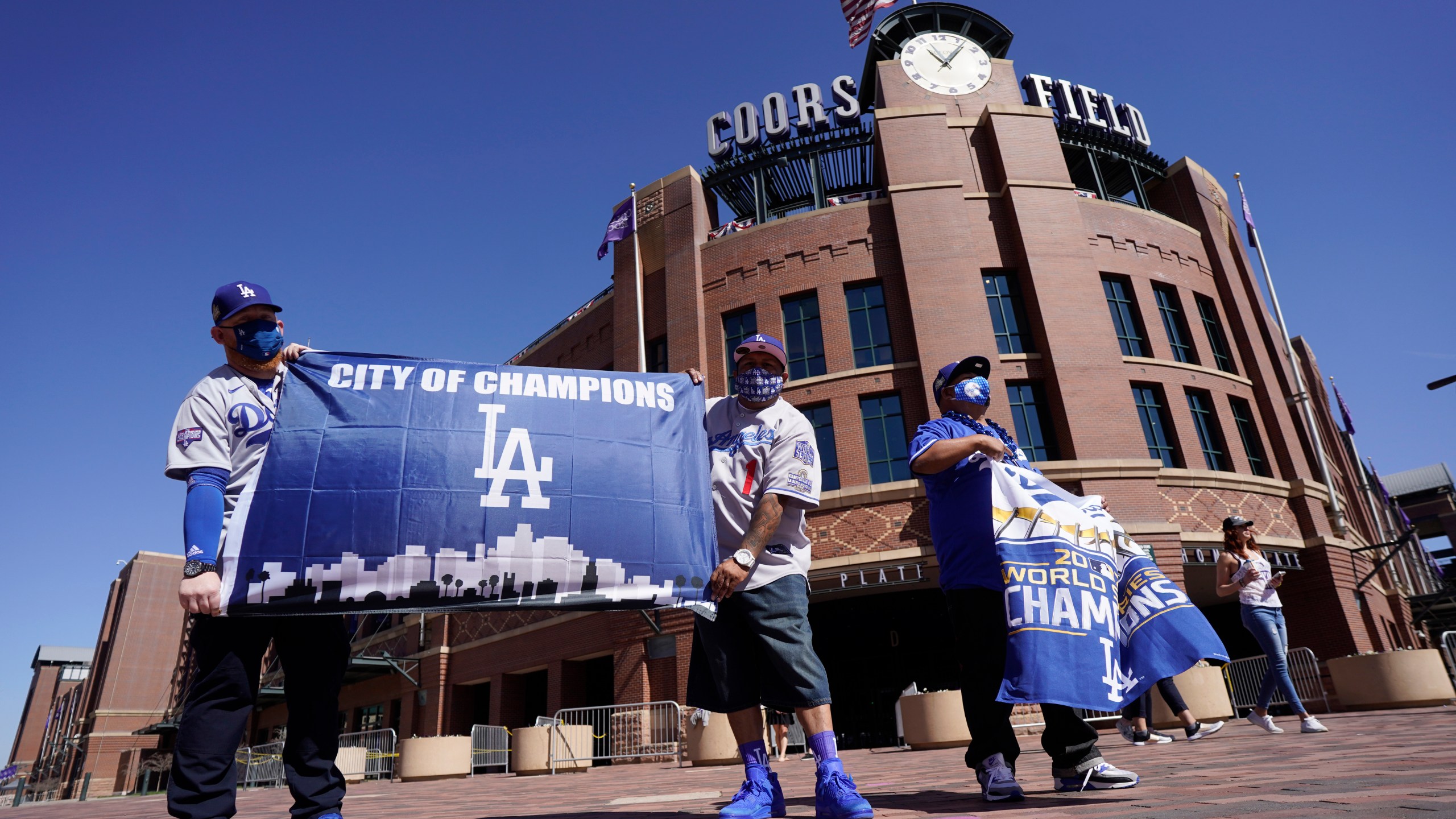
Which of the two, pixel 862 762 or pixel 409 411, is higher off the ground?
pixel 409 411

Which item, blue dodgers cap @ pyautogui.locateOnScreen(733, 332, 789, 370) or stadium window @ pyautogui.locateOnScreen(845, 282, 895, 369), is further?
stadium window @ pyautogui.locateOnScreen(845, 282, 895, 369)

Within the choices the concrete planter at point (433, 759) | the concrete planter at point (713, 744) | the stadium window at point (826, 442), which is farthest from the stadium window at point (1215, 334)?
the concrete planter at point (433, 759)

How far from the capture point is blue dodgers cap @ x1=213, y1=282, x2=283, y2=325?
347 centimetres

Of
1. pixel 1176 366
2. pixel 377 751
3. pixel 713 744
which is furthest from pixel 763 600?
pixel 377 751

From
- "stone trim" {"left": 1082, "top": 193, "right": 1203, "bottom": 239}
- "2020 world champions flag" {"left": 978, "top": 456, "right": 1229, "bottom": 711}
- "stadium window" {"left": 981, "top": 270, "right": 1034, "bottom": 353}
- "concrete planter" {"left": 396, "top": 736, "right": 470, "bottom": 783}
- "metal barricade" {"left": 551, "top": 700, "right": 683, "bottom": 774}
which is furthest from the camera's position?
"stone trim" {"left": 1082, "top": 193, "right": 1203, "bottom": 239}

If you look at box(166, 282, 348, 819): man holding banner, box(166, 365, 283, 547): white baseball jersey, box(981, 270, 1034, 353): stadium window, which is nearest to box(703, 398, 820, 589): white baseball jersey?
box(166, 282, 348, 819): man holding banner

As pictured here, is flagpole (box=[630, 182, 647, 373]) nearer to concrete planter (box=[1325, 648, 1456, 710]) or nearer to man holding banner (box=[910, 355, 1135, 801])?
concrete planter (box=[1325, 648, 1456, 710])

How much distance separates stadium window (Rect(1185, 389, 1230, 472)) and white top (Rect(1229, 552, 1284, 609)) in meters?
13.8

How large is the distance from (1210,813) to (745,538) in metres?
1.91

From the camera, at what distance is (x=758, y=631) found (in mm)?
3432

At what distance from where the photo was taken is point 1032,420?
19.1 m

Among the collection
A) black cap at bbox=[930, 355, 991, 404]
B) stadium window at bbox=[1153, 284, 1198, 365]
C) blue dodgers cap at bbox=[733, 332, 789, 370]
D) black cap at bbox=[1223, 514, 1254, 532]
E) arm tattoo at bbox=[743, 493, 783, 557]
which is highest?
stadium window at bbox=[1153, 284, 1198, 365]

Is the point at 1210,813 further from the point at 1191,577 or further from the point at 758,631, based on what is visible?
the point at 1191,577

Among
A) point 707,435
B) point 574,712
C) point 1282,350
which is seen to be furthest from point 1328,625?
point 707,435
